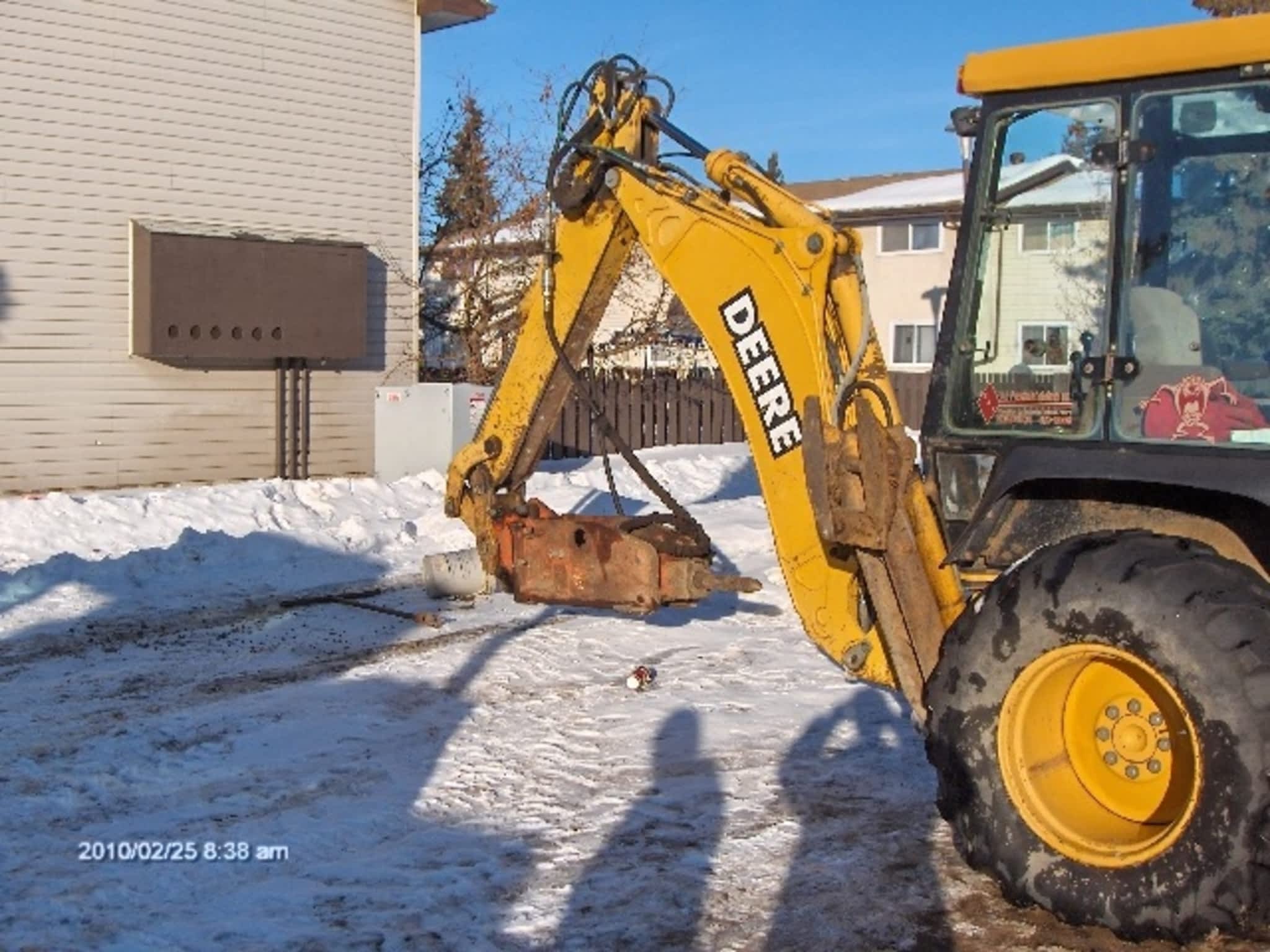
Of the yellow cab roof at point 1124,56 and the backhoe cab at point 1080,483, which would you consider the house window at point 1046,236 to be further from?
the yellow cab roof at point 1124,56

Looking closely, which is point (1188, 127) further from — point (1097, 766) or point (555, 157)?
point (555, 157)

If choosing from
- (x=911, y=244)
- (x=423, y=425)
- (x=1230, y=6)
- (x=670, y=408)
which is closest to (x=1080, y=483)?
(x=423, y=425)

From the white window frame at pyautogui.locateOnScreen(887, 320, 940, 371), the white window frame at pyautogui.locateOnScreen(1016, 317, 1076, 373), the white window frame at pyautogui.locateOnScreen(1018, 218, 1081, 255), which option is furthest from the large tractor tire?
the white window frame at pyautogui.locateOnScreen(887, 320, 940, 371)

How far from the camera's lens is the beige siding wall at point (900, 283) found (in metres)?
35.5

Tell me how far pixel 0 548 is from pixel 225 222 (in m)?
6.57

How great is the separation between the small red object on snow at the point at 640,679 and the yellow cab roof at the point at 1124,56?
4381mm

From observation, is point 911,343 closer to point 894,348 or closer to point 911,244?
point 894,348

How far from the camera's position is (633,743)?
25.9 ft

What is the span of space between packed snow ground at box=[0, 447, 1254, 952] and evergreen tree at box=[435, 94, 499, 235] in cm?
1570

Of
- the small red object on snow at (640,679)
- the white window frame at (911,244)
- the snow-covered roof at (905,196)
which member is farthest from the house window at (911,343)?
the small red object on snow at (640,679)

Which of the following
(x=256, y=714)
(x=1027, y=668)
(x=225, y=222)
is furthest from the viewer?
(x=225, y=222)

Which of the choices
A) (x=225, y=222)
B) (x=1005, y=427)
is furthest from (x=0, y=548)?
(x=1005, y=427)

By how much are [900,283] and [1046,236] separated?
31.4 meters

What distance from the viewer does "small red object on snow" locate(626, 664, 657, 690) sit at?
9.07m
